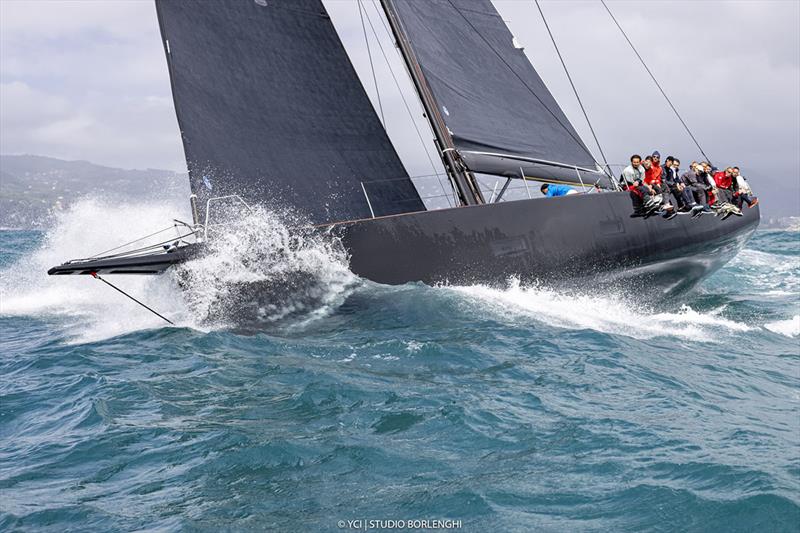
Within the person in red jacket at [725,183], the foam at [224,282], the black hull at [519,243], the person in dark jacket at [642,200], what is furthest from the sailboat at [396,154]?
the person in red jacket at [725,183]

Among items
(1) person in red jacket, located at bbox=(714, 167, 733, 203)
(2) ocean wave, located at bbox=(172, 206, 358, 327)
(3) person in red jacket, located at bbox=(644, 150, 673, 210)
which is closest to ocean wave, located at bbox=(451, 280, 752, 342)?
(2) ocean wave, located at bbox=(172, 206, 358, 327)

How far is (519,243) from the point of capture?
9086mm

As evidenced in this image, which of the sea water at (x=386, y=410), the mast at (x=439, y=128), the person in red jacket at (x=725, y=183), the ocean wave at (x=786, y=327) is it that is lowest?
the ocean wave at (x=786, y=327)

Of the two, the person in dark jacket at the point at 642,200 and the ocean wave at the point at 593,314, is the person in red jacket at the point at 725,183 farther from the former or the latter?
the ocean wave at the point at 593,314

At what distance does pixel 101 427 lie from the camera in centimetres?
545

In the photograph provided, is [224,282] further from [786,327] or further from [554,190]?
[786,327]

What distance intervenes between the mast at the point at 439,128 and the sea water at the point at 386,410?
1.62 metres

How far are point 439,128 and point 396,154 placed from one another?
27.9 inches

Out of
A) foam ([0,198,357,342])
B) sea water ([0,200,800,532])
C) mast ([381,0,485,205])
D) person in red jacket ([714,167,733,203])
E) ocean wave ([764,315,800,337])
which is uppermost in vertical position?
mast ([381,0,485,205])

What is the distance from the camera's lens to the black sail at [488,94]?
33.1 ft

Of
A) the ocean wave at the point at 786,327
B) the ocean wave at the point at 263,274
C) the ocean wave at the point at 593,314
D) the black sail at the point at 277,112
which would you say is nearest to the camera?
the ocean wave at the point at 263,274

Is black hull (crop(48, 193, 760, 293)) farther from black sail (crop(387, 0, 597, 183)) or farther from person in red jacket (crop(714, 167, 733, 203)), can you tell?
person in red jacket (crop(714, 167, 733, 203))

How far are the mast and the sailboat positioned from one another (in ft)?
0.06

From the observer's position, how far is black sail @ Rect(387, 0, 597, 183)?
10.1m
